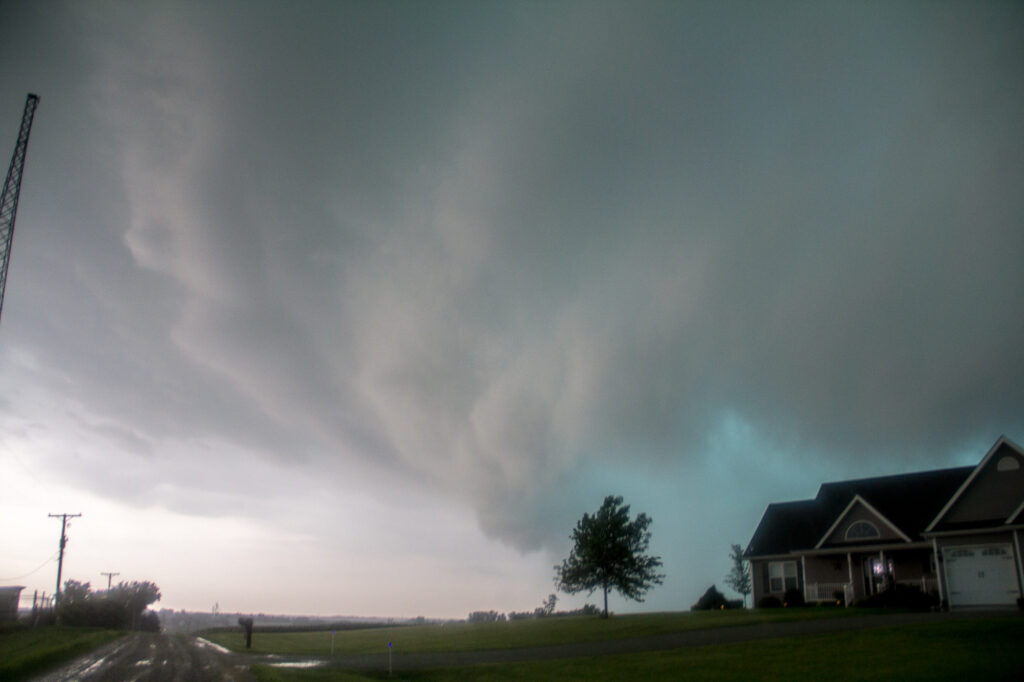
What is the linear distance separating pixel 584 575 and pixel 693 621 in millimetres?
12466

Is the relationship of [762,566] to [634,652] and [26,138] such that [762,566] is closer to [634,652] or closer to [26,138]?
[634,652]

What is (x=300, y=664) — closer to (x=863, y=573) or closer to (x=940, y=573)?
(x=940, y=573)

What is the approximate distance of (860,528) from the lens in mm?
42625

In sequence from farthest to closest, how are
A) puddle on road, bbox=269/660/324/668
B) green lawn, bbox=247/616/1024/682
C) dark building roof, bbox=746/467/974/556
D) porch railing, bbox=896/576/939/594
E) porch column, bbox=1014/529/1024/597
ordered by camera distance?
1. dark building roof, bbox=746/467/974/556
2. porch railing, bbox=896/576/939/594
3. porch column, bbox=1014/529/1024/597
4. puddle on road, bbox=269/660/324/668
5. green lawn, bbox=247/616/1024/682

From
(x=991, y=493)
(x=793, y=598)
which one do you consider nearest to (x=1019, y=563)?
(x=991, y=493)

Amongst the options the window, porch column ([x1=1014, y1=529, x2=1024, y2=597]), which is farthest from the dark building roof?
porch column ([x1=1014, y1=529, x2=1024, y2=597])

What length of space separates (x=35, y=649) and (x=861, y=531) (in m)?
51.3

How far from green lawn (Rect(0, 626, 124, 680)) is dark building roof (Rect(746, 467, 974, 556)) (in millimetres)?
44214

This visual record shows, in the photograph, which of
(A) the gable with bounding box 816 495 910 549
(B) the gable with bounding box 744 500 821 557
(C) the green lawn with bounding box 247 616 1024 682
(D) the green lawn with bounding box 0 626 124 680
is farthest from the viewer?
(B) the gable with bounding box 744 500 821 557

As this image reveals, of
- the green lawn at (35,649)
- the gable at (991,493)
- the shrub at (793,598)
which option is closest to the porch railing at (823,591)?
the shrub at (793,598)

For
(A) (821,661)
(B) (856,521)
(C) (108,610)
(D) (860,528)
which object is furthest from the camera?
(C) (108,610)

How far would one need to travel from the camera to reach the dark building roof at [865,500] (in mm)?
42938

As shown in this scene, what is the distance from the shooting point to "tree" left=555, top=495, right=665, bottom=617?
4734cm

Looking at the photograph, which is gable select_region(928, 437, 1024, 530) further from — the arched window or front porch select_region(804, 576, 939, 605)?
the arched window
